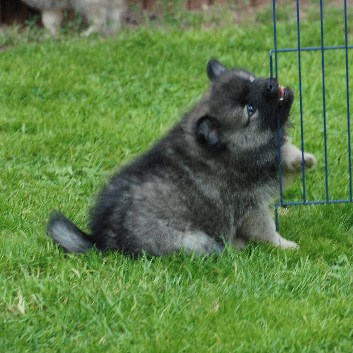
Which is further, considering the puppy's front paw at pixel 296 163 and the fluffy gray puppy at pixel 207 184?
the puppy's front paw at pixel 296 163

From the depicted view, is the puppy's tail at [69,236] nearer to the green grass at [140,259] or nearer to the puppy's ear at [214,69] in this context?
the green grass at [140,259]

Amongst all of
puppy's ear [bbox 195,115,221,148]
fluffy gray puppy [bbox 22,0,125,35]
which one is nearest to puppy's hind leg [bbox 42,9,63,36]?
fluffy gray puppy [bbox 22,0,125,35]

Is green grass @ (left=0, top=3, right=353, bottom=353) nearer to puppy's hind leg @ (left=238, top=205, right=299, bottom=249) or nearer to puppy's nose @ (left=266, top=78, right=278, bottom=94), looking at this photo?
puppy's hind leg @ (left=238, top=205, right=299, bottom=249)

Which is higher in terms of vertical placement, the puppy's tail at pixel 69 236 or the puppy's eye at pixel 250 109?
the puppy's eye at pixel 250 109

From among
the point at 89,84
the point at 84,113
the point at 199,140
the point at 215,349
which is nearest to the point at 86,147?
the point at 84,113

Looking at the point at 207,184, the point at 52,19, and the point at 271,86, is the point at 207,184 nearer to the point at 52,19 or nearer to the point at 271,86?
the point at 271,86

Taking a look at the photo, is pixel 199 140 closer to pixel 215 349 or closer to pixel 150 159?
pixel 150 159

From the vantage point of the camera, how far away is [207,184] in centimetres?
538

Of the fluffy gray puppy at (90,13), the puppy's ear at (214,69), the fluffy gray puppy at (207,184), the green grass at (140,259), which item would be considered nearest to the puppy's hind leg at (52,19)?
the fluffy gray puppy at (90,13)

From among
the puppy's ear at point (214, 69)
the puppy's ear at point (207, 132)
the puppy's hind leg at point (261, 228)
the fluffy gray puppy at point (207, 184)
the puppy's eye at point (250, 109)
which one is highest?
the puppy's ear at point (214, 69)

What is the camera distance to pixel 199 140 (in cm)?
530

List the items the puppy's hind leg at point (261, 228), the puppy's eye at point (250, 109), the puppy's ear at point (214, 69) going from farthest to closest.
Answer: the puppy's ear at point (214, 69)
the puppy's hind leg at point (261, 228)
the puppy's eye at point (250, 109)

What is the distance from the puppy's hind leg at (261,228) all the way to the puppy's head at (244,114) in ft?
1.23

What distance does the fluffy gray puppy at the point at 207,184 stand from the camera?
5234 millimetres
